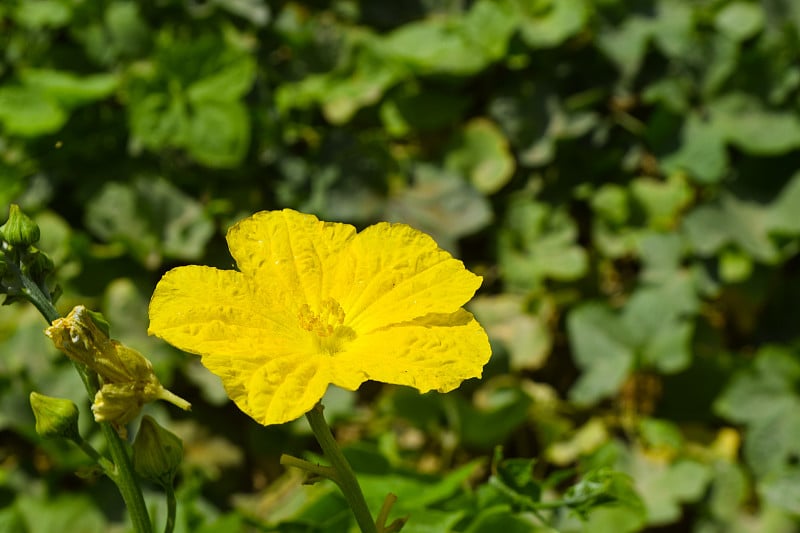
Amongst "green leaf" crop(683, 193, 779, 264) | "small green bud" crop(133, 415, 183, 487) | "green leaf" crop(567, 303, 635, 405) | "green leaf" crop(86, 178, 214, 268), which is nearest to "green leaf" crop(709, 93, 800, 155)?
"green leaf" crop(683, 193, 779, 264)

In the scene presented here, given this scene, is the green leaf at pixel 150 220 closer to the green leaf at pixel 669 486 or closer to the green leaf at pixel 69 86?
the green leaf at pixel 69 86

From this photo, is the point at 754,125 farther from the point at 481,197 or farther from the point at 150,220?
the point at 150,220

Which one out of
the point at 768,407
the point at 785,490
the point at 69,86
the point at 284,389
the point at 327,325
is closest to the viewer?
the point at 284,389

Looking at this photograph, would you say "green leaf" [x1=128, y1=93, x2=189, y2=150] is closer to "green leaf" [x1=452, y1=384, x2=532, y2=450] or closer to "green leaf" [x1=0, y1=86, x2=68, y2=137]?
"green leaf" [x1=0, y1=86, x2=68, y2=137]

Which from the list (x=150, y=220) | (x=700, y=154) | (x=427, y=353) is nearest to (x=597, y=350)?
(x=700, y=154)

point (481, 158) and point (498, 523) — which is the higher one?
point (481, 158)

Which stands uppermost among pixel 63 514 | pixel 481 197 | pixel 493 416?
pixel 481 197

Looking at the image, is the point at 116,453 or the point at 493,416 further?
the point at 493,416
